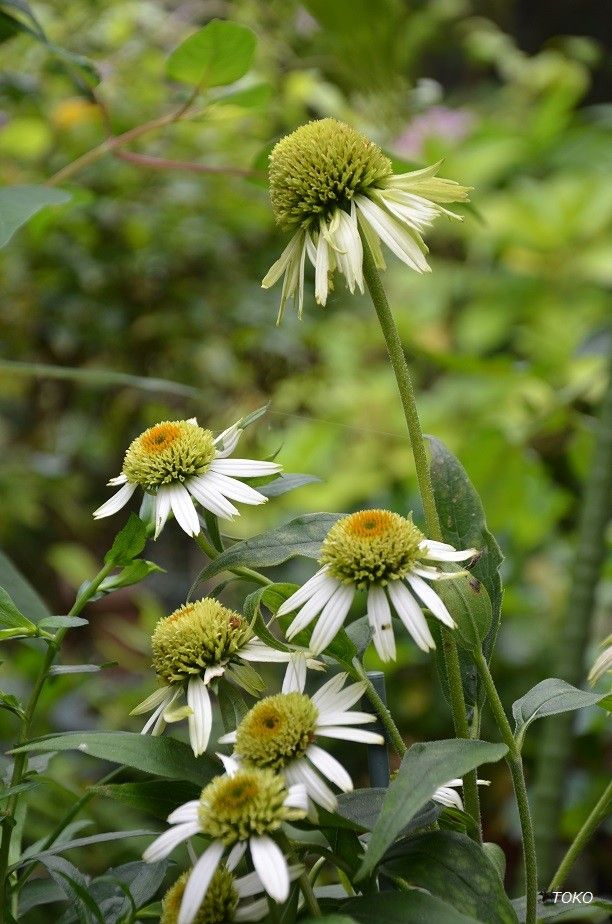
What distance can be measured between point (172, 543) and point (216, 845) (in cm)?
152

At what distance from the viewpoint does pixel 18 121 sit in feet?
4.58

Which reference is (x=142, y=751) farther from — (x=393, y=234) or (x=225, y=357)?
(x=225, y=357)

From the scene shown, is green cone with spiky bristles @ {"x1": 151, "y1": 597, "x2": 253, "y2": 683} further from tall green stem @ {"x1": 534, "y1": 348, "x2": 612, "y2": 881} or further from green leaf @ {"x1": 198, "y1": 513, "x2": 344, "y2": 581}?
tall green stem @ {"x1": 534, "y1": 348, "x2": 612, "y2": 881}

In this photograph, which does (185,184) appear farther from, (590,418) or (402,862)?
(402,862)

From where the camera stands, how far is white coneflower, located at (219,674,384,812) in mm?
287

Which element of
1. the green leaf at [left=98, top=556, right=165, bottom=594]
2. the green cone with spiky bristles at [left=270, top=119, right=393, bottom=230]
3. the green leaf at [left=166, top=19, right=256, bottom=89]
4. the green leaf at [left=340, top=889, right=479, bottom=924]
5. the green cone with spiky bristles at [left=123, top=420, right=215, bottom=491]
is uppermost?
the green leaf at [left=166, top=19, right=256, bottom=89]

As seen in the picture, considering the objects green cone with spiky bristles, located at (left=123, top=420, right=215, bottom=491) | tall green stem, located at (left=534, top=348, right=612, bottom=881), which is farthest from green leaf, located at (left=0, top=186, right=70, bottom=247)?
tall green stem, located at (left=534, top=348, right=612, bottom=881)

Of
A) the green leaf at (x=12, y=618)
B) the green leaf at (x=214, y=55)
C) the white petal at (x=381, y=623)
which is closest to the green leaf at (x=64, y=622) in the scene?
the green leaf at (x=12, y=618)

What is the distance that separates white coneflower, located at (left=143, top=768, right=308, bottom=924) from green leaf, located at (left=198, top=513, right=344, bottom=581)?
8cm

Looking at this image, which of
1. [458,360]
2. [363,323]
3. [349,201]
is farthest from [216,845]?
[363,323]

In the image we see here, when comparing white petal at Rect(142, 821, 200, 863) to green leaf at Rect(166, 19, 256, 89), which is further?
green leaf at Rect(166, 19, 256, 89)

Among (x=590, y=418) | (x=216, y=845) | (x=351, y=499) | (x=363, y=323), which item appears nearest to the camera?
(x=216, y=845)

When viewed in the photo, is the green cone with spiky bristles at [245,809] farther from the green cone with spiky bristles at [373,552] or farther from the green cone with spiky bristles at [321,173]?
the green cone with spiky bristles at [321,173]

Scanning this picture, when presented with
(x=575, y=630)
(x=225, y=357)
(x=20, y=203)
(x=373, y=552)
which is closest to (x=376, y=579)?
(x=373, y=552)
